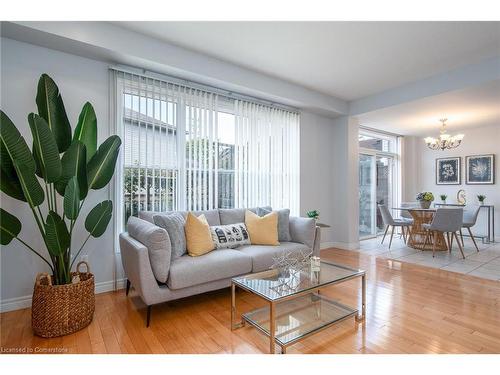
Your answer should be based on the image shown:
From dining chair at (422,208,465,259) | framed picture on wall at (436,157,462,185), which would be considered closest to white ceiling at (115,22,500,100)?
dining chair at (422,208,465,259)

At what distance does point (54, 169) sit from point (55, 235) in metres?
0.47

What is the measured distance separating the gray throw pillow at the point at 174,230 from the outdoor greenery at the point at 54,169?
48 cm

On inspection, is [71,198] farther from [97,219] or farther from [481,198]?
[481,198]

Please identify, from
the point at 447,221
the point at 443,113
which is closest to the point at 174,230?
the point at 447,221

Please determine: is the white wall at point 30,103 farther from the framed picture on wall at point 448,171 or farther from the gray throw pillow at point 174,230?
the framed picture on wall at point 448,171

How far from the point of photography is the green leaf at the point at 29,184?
1827mm

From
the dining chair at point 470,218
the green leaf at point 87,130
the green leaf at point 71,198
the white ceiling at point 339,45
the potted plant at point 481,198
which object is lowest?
the dining chair at point 470,218

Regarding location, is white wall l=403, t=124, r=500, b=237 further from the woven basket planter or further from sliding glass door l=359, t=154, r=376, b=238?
the woven basket planter

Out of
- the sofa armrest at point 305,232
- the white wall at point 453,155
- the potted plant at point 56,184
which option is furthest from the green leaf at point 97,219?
the white wall at point 453,155

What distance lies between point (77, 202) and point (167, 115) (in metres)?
1.52

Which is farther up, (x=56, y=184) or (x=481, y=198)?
(x=56, y=184)

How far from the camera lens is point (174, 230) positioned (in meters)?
2.58
